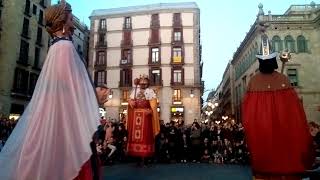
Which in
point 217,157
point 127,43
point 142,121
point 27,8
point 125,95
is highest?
point 27,8

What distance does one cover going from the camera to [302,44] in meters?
36.4

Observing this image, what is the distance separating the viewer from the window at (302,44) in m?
36.3

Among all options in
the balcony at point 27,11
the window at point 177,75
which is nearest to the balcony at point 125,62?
the window at point 177,75

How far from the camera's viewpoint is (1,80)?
3284 cm

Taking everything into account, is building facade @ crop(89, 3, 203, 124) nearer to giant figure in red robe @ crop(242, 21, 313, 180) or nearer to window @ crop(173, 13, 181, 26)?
window @ crop(173, 13, 181, 26)

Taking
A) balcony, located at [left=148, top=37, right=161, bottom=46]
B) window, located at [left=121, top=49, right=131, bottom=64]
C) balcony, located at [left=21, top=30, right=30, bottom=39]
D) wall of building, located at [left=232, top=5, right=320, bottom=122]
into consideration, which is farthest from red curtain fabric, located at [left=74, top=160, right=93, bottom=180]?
window, located at [left=121, top=49, right=131, bottom=64]

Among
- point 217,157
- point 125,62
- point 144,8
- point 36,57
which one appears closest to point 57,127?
point 217,157

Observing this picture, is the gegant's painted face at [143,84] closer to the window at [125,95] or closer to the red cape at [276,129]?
the red cape at [276,129]

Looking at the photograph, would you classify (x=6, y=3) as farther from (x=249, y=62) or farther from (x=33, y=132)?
(x=33, y=132)

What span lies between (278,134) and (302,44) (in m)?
34.9

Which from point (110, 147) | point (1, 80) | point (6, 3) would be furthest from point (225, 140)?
point (6, 3)

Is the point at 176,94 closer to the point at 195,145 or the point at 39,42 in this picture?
the point at 39,42

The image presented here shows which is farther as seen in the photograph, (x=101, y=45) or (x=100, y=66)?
(x=101, y=45)

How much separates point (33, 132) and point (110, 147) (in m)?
10.0
